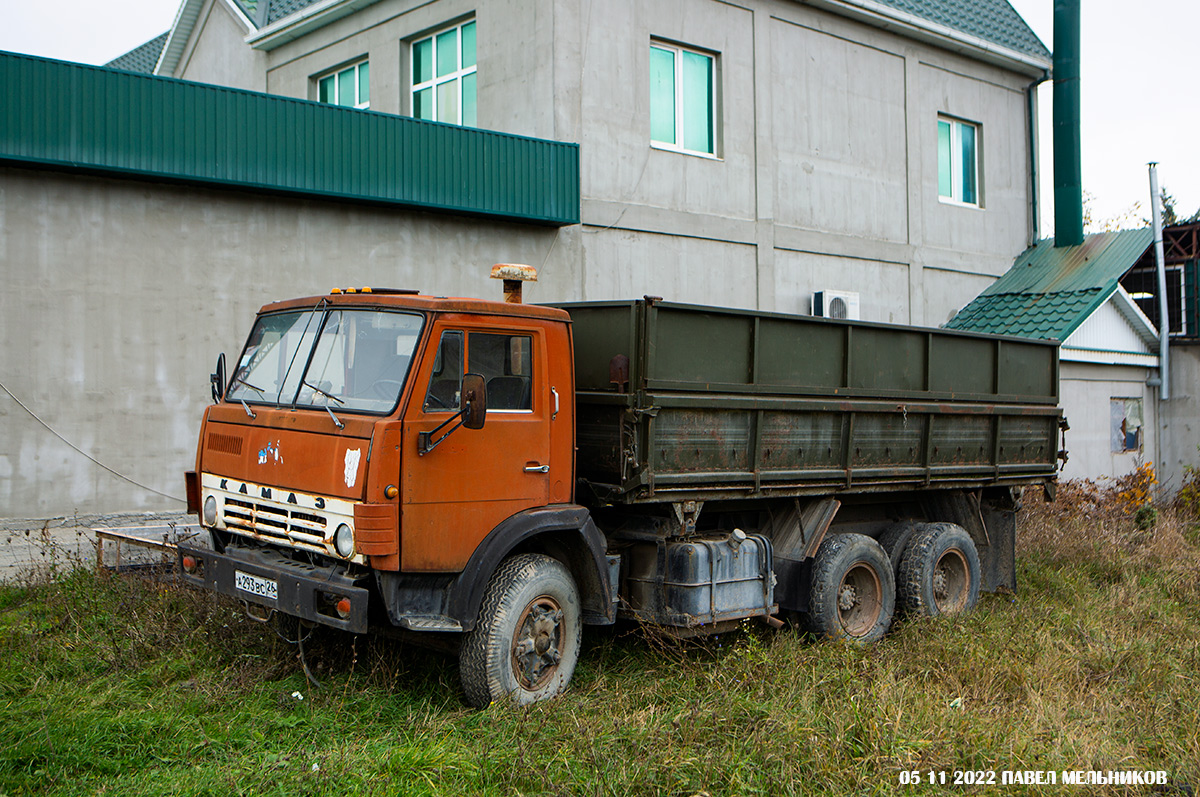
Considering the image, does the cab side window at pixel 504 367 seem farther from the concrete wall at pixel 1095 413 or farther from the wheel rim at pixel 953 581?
the concrete wall at pixel 1095 413

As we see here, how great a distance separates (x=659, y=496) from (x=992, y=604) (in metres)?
4.35

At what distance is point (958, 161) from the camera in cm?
1788

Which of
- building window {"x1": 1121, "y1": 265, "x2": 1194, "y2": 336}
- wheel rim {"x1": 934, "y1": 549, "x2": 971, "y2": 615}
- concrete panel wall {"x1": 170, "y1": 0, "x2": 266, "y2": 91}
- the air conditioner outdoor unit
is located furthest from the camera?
concrete panel wall {"x1": 170, "y1": 0, "x2": 266, "y2": 91}

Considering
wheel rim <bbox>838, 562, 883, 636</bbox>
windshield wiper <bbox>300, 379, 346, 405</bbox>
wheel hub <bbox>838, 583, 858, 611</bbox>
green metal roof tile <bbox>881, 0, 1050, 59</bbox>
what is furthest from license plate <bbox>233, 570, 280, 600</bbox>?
green metal roof tile <bbox>881, 0, 1050, 59</bbox>

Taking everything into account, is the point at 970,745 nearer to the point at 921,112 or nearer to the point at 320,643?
the point at 320,643

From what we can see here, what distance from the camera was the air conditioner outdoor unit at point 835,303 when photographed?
1513 cm

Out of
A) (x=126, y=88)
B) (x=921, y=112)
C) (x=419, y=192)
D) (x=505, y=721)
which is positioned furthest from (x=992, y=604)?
(x=921, y=112)

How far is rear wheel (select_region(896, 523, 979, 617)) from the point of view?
8.34 meters

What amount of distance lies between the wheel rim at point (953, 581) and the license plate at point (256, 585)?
5.73 m

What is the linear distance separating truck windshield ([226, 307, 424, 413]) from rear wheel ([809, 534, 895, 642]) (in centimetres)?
377

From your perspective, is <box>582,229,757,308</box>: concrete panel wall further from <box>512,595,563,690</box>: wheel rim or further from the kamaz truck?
<box>512,595,563,690</box>: wheel rim

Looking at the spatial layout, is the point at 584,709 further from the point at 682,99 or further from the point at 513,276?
the point at 682,99

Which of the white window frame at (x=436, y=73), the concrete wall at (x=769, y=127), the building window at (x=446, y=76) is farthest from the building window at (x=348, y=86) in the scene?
the building window at (x=446, y=76)

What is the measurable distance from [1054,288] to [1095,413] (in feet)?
7.36
